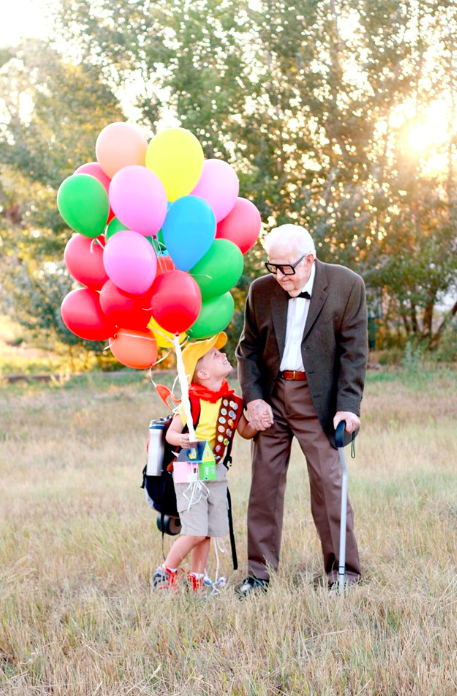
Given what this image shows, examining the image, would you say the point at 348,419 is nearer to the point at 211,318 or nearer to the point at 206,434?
the point at 206,434

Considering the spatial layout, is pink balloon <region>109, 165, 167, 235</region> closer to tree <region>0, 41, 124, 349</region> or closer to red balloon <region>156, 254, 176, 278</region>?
red balloon <region>156, 254, 176, 278</region>

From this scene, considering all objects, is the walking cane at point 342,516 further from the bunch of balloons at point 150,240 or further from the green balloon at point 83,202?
the green balloon at point 83,202

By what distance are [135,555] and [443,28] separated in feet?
42.3

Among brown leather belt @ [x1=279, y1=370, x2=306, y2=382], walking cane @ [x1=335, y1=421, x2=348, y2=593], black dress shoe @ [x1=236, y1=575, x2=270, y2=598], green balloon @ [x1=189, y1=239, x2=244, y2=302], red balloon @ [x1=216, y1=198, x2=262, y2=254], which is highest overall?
red balloon @ [x1=216, y1=198, x2=262, y2=254]

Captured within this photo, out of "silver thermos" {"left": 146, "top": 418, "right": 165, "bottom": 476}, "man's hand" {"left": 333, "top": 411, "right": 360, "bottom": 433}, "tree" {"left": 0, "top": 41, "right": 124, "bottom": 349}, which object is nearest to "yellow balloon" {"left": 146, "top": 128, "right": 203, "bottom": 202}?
"silver thermos" {"left": 146, "top": 418, "right": 165, "bottom": 476}

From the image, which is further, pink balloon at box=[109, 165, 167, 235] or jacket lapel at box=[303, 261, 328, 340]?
jacket lapel at box=[303, 261, 328, 340]

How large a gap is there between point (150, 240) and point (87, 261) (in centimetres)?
34

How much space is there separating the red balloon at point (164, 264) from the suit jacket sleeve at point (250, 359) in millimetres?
599

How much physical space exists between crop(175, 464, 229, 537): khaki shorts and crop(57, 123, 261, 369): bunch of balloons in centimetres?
74

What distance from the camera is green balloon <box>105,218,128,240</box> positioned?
13.7 ft

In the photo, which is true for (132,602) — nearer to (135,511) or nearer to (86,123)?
(135,511)

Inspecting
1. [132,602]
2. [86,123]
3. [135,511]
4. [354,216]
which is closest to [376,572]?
[132,602]

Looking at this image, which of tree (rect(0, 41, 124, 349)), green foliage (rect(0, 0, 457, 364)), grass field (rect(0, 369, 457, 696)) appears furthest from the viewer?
tree (rect(0, 41, 124, 349))

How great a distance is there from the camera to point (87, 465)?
28.8 feet
